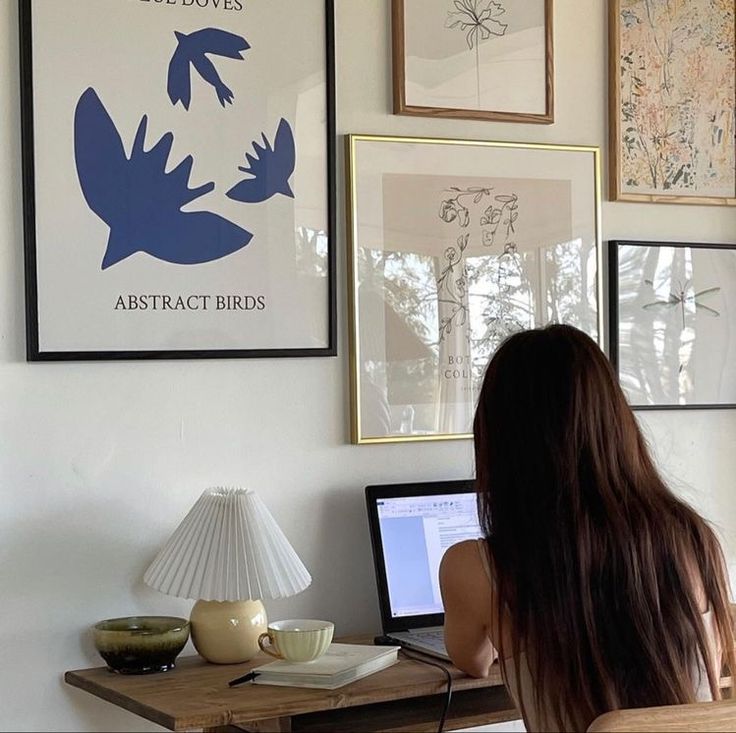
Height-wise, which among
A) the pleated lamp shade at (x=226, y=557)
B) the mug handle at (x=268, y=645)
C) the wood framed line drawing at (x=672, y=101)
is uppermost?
the wood framed line drawing at (x=672, y=101)

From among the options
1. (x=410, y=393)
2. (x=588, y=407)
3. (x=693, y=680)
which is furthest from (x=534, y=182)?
(x=693, y=680)

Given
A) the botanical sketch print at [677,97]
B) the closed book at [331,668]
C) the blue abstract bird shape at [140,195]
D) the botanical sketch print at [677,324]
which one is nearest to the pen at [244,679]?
the closed book at [331,668]

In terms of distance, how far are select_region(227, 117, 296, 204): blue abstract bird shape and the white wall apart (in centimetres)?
13

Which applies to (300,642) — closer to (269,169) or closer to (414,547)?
(414,547)

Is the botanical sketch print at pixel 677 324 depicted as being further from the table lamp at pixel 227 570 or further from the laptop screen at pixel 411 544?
the table lamp at pixel 227 570

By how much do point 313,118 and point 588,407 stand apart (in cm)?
89

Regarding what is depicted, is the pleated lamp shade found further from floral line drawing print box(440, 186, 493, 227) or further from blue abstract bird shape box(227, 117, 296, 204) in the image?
floral line drawing print box(440, 186, 493, 227)

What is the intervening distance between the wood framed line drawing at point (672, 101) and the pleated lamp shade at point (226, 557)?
1037 mm

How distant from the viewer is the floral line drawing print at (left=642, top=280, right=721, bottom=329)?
2645mm

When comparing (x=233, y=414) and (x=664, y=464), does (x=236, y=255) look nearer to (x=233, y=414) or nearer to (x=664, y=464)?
(x=233, y=414)

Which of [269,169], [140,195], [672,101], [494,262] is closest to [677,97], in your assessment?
[672,101]

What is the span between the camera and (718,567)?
5.61 ft

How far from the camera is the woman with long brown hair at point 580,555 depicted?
1.63 metres

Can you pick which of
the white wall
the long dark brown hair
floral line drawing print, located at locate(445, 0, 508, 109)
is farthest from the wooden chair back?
floral line drawing print, located at locate(445, 0, 508, 109)
